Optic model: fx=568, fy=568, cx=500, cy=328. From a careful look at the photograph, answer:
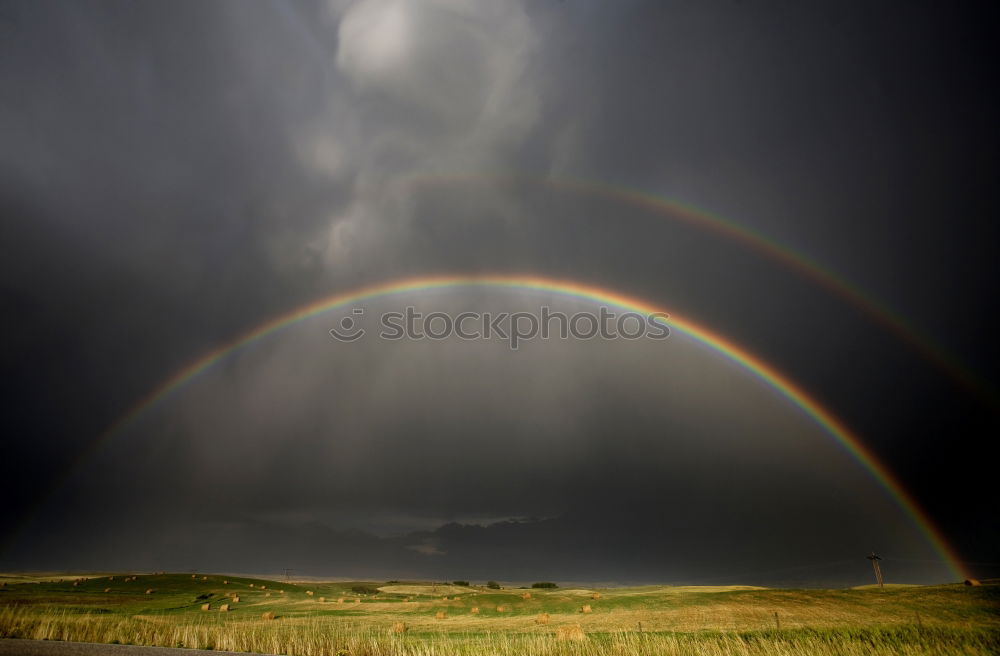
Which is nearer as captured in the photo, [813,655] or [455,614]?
[813,655]

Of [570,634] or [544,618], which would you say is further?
[544,618]

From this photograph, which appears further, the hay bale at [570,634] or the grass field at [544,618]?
the hay bale at [570,634]

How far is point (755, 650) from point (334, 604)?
56.3 meters

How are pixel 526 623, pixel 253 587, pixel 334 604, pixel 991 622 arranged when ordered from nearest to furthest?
pixel 991 622 → pixel 526 623 → pixel 334 604 → pixel 253 587

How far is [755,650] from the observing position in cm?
2242

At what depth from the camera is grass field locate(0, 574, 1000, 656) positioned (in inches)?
898

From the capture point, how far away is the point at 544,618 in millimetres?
49781

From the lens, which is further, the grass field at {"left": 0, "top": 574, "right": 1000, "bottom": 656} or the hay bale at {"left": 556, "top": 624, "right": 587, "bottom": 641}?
the hay bale at {"left": 556, "top": 624, "right": 587, "bottom": 641}

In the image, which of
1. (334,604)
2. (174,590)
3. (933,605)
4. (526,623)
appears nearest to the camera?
(526,623)

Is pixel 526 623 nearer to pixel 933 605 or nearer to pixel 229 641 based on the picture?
pixel 229 641

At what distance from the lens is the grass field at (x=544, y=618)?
2281 cm

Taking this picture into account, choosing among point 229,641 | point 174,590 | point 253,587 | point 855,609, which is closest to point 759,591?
point 855,609

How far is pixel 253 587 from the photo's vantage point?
3354 inches

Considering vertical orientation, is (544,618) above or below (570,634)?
below
